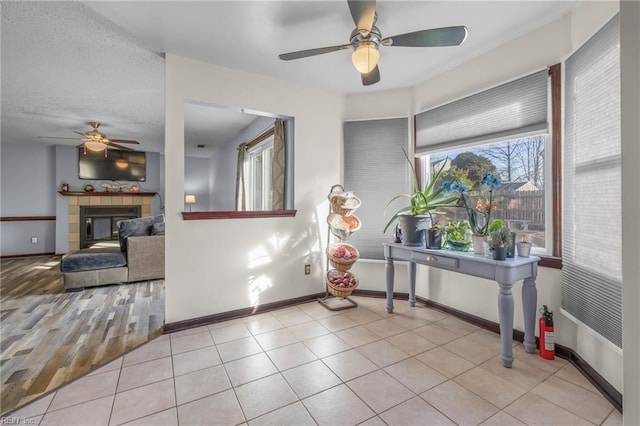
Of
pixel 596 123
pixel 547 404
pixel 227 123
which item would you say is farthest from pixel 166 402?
pixel 227 123

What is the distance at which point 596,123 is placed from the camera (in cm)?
173

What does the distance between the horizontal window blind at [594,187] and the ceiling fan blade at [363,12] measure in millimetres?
1313

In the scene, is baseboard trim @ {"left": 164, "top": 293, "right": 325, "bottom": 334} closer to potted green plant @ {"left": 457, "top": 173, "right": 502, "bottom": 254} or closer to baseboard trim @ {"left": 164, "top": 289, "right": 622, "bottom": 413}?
baseboard trim @ {"left": 164, "top": 289, "right": 622, "bottom": 413}

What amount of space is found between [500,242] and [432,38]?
145 centimetres

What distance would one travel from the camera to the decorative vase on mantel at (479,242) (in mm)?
2258

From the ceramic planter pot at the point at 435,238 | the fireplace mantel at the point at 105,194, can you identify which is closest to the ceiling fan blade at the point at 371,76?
the ceramic planter pot at the point at 435,238

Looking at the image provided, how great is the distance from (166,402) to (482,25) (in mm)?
3286

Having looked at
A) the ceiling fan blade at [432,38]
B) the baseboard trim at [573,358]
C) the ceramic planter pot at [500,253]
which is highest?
the ceiling fan blade at [432,38]

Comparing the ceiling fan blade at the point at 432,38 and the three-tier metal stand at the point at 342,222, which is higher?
the ceiling fan blade at the point at 432,38

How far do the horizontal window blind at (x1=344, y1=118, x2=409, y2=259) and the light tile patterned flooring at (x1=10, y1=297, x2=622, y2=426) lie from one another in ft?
3.89

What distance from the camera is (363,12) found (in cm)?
163

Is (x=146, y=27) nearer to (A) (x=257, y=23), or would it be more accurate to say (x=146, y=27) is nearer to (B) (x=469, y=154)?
(A) (x=257, y=23)

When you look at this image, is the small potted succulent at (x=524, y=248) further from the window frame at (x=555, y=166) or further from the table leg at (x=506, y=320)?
the table leg at (x=506, y=320)

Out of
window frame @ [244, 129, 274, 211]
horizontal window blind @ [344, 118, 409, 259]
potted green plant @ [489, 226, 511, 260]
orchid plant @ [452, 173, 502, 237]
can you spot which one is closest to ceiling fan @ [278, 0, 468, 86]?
orchid plant @ [452, 173, 502, 237]
